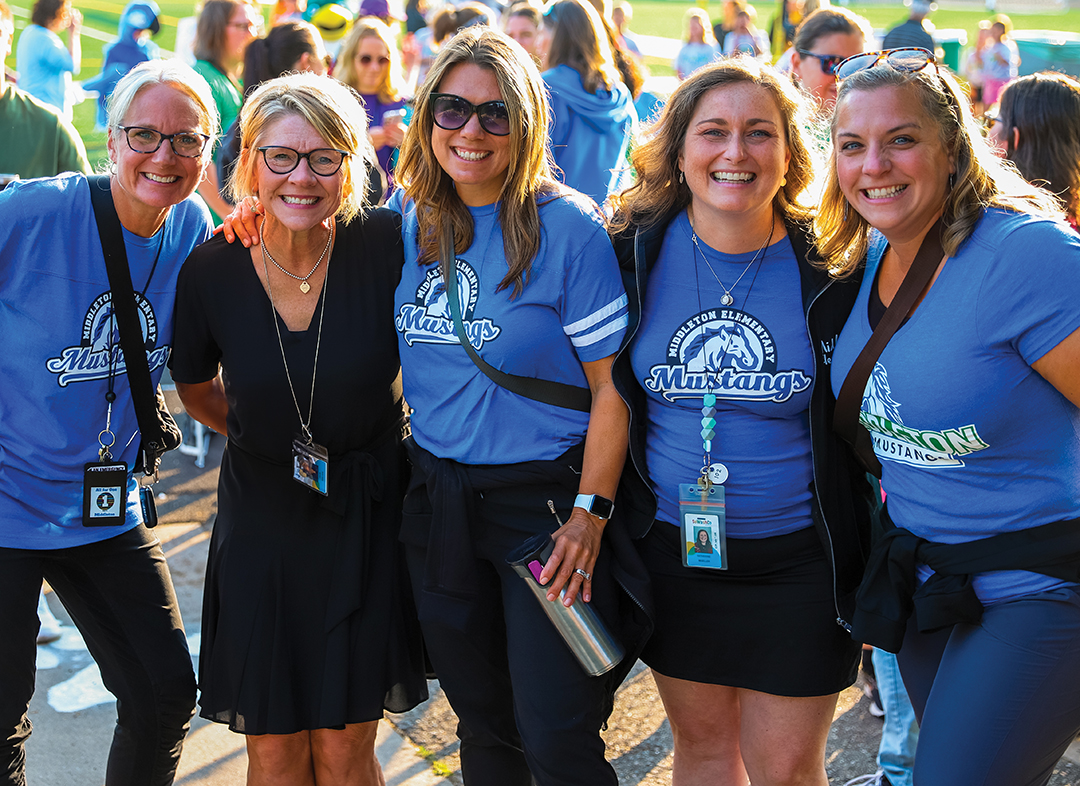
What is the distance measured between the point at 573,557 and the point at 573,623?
0.16m

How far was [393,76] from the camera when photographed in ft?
19.6

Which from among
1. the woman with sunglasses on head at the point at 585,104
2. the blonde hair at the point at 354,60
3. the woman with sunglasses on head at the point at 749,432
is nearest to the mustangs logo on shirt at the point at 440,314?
the woman with sunglasses on head at the point at 749,432

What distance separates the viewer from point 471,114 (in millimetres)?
2586

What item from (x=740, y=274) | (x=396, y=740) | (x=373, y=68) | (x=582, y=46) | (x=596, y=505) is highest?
(x=582, y=46)

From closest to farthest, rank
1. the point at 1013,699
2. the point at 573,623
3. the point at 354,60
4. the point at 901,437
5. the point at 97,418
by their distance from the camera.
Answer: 1. the point at 1013,699
2. the point at 901,437
3. the point at 573,623
4. the point at 97,418
5. the point at 354,60

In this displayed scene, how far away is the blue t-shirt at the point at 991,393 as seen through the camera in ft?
6.88

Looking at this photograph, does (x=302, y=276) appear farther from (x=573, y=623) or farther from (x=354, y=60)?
(x=354, y=60)

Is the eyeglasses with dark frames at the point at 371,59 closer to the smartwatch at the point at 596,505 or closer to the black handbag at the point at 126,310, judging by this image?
the black handbag at the point at 126,310

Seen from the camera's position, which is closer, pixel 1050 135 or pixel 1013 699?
pixel 1013 699

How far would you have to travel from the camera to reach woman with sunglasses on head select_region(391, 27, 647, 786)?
2.54 meters

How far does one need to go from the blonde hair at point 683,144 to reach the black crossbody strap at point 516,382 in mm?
452

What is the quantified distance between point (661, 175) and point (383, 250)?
76 centimetres

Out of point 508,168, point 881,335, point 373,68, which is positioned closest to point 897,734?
point 881,335

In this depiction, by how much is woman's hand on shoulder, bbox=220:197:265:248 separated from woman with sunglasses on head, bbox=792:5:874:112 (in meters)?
3.20
